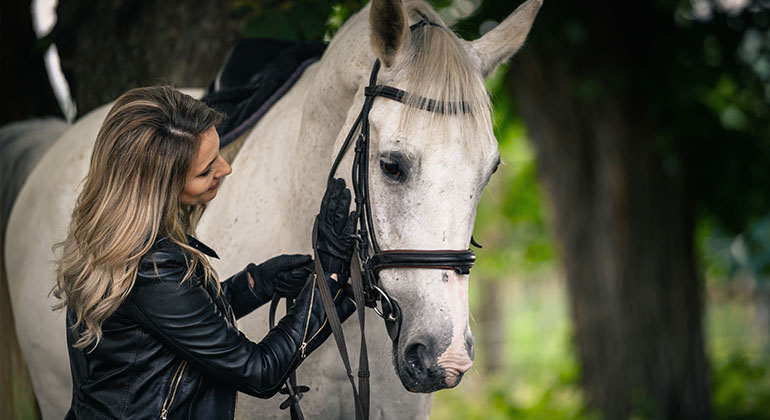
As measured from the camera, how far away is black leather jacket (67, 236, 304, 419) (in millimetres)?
1740

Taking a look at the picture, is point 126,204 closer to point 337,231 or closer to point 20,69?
Result: point 337,231

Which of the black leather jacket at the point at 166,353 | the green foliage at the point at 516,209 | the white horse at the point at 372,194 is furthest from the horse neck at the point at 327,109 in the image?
the green foliage at the point at 516,209

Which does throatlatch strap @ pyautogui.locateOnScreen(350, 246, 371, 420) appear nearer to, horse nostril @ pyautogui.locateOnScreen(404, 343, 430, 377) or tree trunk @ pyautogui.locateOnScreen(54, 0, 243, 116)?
horse nostril @ pyautogui.locateOnScreen(404, 343, 430, 377)

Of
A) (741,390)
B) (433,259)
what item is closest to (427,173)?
(433,259)

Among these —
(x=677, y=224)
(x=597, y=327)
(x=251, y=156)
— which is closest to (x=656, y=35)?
(x=677, y=224)

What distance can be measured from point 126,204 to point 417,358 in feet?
2.72

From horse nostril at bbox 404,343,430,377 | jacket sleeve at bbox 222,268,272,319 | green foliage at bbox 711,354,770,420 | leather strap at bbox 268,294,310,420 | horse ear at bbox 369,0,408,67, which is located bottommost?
green foliage at bbox 711,354,770,420

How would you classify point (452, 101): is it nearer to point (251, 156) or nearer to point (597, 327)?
point (251, 156)

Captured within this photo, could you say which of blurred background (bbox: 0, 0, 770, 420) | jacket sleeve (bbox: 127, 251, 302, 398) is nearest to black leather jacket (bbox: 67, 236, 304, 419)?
jacket sleeve (bbox: 127, 251, 302, 398)

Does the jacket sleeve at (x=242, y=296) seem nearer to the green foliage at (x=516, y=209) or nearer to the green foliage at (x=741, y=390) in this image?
the green foliage at (x=516, y=209)

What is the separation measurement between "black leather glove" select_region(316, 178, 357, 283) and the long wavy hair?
0.32 metres

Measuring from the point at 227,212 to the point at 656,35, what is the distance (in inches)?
190

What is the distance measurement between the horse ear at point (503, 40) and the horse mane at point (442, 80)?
133 mm

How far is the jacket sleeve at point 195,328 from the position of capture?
173cm
